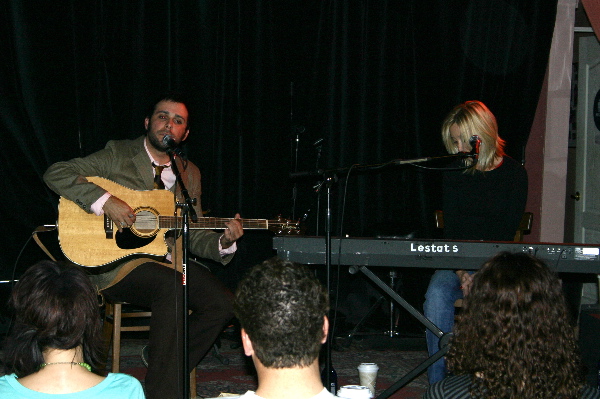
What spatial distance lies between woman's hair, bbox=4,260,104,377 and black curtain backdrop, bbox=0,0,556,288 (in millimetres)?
2827

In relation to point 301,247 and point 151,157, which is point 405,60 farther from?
point 301,247

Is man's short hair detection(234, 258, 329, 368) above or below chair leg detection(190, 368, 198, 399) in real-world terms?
above

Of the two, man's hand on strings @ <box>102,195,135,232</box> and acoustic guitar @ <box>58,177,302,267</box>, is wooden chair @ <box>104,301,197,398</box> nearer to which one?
acoustic guitar @ <box>58,177,302,267</box>

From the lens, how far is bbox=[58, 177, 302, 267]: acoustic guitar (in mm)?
3346

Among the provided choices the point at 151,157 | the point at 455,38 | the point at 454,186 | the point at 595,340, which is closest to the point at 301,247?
the point at 454,186

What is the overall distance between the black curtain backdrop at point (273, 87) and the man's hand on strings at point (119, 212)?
4.29 feet

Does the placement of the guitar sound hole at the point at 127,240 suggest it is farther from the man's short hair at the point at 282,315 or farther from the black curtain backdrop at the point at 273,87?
the man's short hair at the point at 282,315

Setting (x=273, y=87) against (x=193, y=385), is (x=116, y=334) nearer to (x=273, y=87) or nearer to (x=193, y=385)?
(x=193, y=385)

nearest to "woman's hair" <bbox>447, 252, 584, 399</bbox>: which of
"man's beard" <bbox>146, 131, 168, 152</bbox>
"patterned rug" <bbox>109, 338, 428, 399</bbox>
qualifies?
"patterned rug" <bbox>109, 338, 428, 399</bbox>

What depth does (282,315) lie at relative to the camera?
1.33 meters

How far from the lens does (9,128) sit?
443 centimetres

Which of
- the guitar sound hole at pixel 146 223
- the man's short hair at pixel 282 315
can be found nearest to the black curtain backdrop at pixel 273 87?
the guitar sound hole at pixel 146 223

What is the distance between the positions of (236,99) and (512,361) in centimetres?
352

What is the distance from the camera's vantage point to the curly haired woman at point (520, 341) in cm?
152
